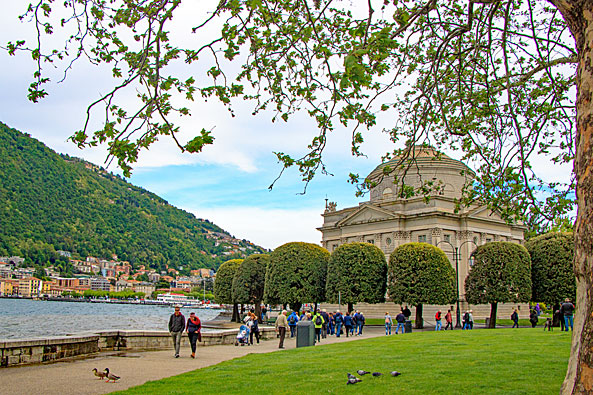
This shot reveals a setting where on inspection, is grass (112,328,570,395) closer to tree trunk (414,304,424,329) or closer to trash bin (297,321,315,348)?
trash bin (297,321,315,348)

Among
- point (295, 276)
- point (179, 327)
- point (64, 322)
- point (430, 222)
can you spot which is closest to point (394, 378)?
point (179, 327)

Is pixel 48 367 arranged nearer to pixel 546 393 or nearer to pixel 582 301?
pixel 546 393

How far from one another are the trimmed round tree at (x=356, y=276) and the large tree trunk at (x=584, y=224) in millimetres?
42685

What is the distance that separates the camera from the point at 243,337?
81.6 feet

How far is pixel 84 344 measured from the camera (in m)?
17.6

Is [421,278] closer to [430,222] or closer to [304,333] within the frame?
[430,222]

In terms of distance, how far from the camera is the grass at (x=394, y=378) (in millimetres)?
10688

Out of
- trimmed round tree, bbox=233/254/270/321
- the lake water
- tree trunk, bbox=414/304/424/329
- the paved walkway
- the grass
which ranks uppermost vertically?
trimmed round tree, bbox=233/254/270/321

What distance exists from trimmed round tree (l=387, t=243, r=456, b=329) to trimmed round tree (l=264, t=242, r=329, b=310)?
7.64m

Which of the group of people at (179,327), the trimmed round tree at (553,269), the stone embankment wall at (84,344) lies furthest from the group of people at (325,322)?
the trimmed round tree at (553,269)

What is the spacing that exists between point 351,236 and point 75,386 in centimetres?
5961

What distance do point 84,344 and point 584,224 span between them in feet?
52.1

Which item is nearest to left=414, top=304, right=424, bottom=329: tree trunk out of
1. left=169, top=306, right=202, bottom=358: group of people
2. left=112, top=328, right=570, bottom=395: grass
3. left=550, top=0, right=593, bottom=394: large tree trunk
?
left=112, top=328, right=570, bottom=395: grass

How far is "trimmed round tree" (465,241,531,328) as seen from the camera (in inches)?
1734
